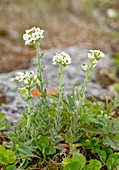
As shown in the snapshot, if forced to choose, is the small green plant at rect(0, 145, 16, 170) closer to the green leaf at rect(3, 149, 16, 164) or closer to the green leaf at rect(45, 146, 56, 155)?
the green leaf at rect(3, 149, 16, 164)

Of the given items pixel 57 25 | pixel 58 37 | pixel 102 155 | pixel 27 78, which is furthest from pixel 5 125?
pixel 57 25

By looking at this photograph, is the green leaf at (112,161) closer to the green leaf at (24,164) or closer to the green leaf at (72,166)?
the green leaf at (72,166)

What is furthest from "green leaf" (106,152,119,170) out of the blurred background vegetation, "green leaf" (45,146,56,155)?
the blurred background vegetation

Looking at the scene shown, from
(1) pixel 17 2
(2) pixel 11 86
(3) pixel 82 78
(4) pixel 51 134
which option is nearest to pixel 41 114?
(4) pixel 51 134

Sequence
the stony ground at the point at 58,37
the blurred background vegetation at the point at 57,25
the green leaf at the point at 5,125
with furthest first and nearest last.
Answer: the blurred background vegetation at the point at 57,25
the stony ground at the point at 58,37
the green leaf at the point at 5,125

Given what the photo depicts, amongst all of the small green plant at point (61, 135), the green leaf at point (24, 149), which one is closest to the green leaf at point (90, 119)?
the small green plant at point (61, 135)

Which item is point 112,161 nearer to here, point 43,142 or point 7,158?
point 43,142
